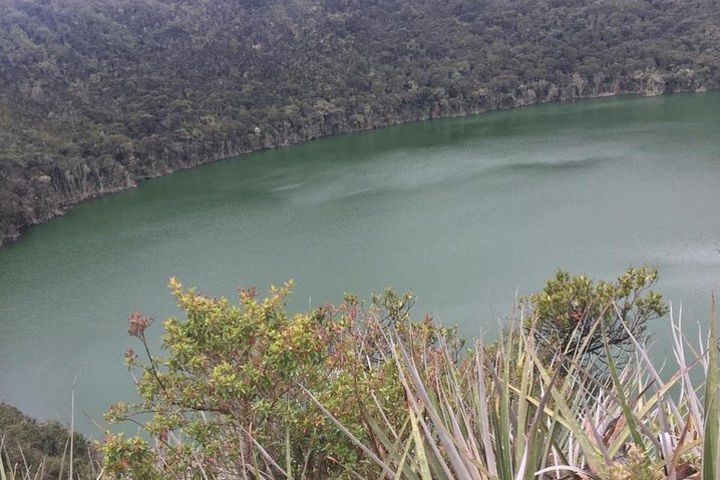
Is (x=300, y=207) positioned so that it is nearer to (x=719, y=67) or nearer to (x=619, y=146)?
(x=619, y=146)

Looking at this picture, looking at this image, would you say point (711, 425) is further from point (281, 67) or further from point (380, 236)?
point (281, 67)

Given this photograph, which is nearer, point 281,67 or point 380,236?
point 380,236

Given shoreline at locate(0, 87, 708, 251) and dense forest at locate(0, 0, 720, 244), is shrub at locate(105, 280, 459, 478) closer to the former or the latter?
shoreline at locate(0, 87, 708, 251)

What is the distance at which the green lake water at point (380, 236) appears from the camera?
46.8 ft

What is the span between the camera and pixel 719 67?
153ft

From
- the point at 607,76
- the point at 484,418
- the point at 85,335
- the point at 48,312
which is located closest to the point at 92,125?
the point at 48,312

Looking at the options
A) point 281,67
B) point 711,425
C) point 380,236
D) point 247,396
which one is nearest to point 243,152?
point 281,67

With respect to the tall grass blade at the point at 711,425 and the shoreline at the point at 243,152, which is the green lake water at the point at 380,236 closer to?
the shoreline at the point at 243,152

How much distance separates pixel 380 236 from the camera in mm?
20844

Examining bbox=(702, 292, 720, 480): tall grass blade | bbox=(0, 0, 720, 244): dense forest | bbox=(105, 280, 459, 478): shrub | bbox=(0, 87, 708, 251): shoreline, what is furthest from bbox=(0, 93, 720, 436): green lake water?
bbox=(0, 0, 720, 244): dense forest

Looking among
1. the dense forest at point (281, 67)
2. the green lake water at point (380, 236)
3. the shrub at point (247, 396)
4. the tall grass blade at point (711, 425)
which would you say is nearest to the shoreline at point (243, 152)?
the dense forest at point (281, 67)

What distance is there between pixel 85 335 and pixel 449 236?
37.4ft

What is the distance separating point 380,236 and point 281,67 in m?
38.9

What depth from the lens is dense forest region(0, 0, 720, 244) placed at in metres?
41.8
